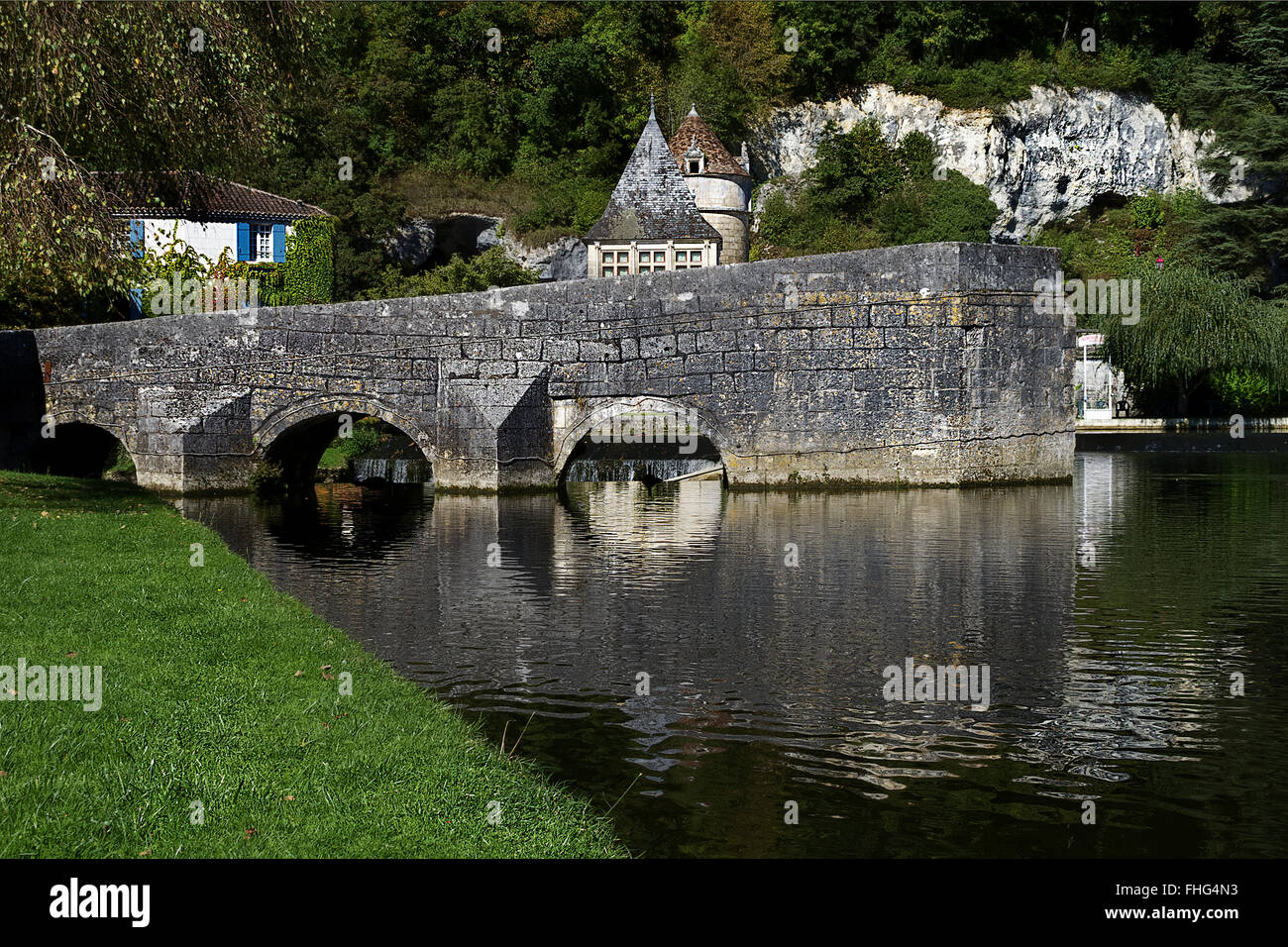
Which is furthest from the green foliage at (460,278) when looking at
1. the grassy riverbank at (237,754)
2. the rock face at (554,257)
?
the grassy riverbank at (237,754)

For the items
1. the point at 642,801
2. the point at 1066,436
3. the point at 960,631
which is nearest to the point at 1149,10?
the point at 1066,436

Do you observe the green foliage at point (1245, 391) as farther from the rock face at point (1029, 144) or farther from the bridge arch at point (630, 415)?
the bridge arch at point (630, 415)

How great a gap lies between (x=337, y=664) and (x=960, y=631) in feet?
15.4

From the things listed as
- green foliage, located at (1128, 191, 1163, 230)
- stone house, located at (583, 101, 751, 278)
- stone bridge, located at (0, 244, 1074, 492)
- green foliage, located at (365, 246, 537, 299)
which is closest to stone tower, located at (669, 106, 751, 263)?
stone house, located at (583, 101, 751, 278)

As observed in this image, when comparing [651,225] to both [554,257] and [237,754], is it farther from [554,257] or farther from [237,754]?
[237,754]

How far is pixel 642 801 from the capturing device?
5.95 m

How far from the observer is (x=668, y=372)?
839 inches
